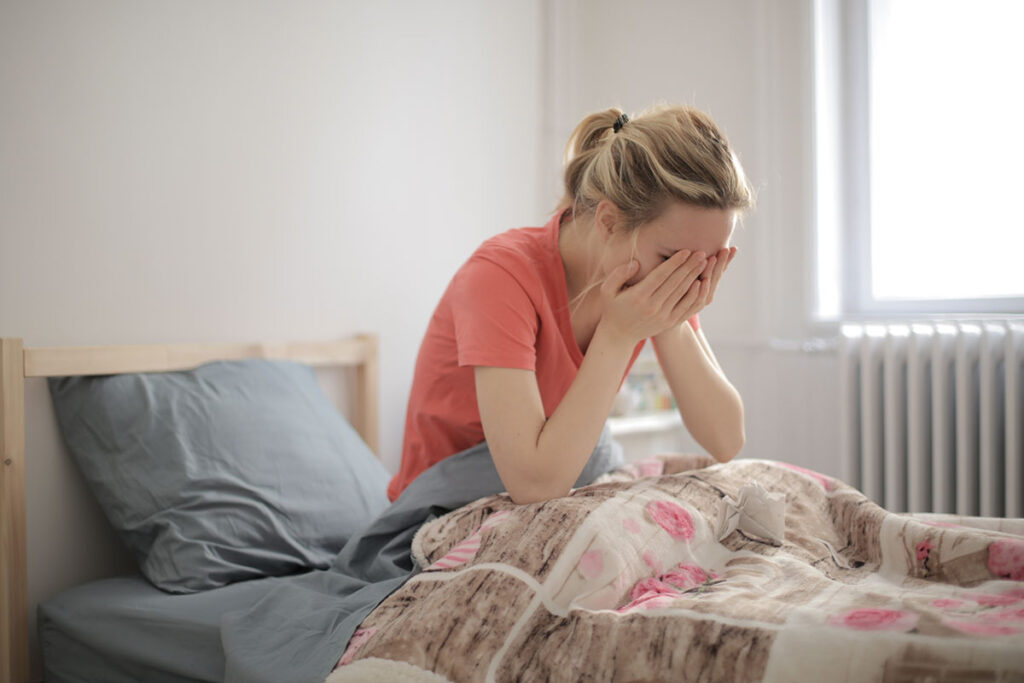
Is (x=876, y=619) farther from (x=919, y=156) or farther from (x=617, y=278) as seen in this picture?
(x=919, y=156)

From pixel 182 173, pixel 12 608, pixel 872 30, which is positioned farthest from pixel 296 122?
pixel 872 30

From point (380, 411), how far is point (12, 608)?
0.87 meters

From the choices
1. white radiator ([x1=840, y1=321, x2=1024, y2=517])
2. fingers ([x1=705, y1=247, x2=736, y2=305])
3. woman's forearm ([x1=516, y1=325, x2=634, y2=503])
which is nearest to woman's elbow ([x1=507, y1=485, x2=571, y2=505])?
woman's forearm ([x1=516, y1=325, x2=634, y2=503])

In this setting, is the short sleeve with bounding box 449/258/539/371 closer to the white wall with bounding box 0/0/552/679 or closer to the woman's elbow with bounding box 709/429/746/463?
the woman's elbow with bounding box 709/429/746/463

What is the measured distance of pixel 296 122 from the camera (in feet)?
5.88

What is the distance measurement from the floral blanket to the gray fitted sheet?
29 cm

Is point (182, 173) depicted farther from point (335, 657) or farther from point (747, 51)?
point (747, 51)

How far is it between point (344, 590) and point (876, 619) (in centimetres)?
68

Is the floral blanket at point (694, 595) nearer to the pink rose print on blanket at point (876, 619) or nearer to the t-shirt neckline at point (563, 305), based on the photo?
the pink rose print on blanket at point (876, 619)

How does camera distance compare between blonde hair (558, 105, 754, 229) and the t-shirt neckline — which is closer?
blonde hair (558, 105, 754, 229)

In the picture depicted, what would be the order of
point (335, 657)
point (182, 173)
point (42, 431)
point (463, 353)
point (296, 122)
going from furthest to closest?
point (296, 122) → point (182, 173) → point (42, 431) → point (463, 353) → point (335, 657)

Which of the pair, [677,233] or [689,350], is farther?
[689,350]

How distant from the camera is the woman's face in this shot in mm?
1073

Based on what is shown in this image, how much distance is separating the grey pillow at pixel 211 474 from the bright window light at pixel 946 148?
1.55 metres
